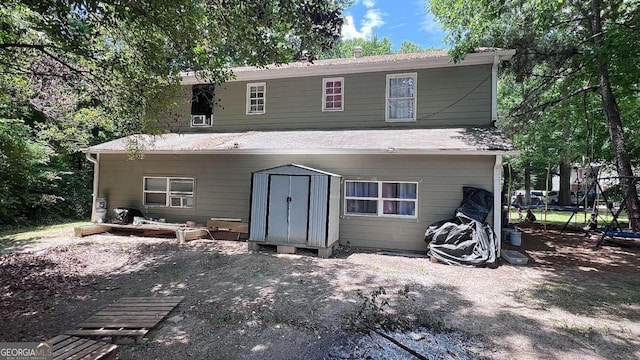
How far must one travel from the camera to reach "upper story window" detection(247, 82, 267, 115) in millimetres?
11219

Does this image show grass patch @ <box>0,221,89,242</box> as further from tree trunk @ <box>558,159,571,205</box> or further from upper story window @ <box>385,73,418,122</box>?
tree trunk @ <box>558,159,571,205</box>

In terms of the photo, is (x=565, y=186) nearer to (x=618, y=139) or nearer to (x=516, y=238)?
(x=618, y=139)

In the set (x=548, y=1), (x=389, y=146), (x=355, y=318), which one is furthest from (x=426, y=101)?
(x=355, y=318)

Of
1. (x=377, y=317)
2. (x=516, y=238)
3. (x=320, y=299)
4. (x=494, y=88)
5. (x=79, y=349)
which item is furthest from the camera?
Result: (x=516, y=238)

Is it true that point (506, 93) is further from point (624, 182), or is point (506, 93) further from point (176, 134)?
point (176, 134)

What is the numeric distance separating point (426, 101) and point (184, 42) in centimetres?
678

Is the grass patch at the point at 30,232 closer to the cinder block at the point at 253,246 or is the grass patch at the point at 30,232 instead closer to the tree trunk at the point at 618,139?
the cinder block at the point at 253,246

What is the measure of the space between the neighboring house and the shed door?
0.93 feet

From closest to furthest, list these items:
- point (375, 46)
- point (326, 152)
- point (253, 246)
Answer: point (253, 246) < point (326, 152) < point (375, 46)

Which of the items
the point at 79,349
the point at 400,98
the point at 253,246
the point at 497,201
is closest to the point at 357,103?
the point at 400,98

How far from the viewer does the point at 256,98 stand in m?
11.4

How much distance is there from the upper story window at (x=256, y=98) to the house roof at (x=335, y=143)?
2.93 feet

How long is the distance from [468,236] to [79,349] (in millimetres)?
6924

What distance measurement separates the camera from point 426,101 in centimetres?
962
